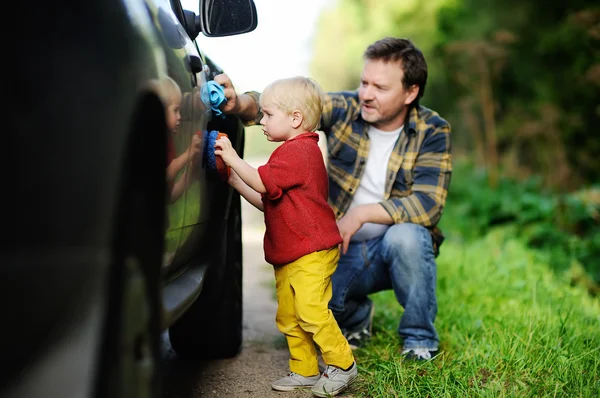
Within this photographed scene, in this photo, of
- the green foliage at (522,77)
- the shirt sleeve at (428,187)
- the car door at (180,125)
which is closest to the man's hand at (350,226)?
the shirt sleeve at (428,187)

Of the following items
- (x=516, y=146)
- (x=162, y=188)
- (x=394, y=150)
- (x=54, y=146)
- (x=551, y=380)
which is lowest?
(x=516, y=146)

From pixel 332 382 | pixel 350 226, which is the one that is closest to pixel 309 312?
pixel 332 382

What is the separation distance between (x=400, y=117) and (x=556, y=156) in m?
6.18

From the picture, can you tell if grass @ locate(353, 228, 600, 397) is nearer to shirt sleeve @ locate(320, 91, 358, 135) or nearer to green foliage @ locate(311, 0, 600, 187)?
shirt sleeve @ locate(320, 91, 358, 135)

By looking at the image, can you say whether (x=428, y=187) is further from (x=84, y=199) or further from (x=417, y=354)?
(x=84, y=199)

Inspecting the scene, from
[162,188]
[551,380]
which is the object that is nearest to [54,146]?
[162,188]

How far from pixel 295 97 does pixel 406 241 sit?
88 centimetres

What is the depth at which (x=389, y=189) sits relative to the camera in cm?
324

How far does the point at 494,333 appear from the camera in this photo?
3.29 metres

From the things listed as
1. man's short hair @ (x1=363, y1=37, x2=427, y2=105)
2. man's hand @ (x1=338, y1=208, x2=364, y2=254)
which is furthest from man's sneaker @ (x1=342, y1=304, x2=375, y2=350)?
man's short hair @ (x1=363, y1=37, x2=427, y2=105)

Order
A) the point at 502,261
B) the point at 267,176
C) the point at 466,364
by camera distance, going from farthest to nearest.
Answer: the point at 502,261 < the point at 466,364 < the point at 267,176

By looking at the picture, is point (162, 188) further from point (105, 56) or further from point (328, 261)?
point (328, 261)

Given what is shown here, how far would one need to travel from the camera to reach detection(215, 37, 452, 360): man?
3.07 metres

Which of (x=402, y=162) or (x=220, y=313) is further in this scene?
(x=402, y=162)
